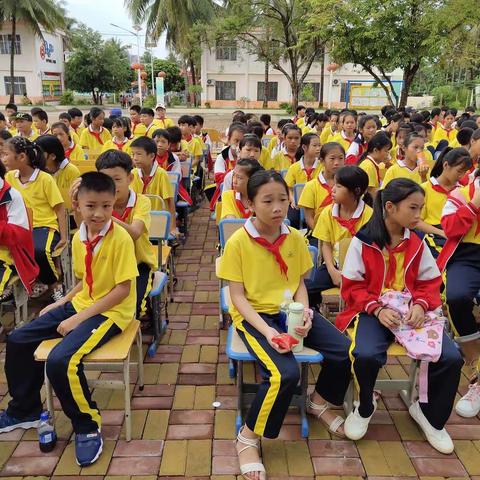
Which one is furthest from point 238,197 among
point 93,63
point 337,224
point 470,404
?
point 93,63

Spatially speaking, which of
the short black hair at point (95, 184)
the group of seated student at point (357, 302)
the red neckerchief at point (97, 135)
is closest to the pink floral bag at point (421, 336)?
the group of seated student at point (357, 302)

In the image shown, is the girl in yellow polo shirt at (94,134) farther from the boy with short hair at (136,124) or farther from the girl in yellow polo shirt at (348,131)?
the girl in yellow polo shirt at (348,131)

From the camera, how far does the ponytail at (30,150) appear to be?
3689 millimetres

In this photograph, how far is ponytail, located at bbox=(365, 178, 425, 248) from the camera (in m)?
2.53

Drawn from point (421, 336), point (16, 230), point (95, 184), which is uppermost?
point (95, 184)

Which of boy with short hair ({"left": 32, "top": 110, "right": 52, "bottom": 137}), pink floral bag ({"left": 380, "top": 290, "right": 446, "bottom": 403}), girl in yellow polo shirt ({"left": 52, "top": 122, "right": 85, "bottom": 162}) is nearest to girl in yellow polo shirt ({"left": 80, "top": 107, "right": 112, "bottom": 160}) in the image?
boy with short hair ({"left": 32, "top": 110, "right": 52, "bottom": 137})

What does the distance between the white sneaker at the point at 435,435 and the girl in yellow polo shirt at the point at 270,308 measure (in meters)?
0.44

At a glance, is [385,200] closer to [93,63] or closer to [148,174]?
[148,174]

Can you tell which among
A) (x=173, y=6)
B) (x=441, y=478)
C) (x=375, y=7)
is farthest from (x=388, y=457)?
(x=173, y=6)

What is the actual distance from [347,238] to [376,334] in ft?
2.99

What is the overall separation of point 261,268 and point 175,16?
28828mm

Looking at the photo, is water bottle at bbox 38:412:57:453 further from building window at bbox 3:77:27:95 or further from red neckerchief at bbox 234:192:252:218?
building window at bbox 3:77:27:95

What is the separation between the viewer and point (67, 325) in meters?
2.49

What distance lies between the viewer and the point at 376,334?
8.34 feet
